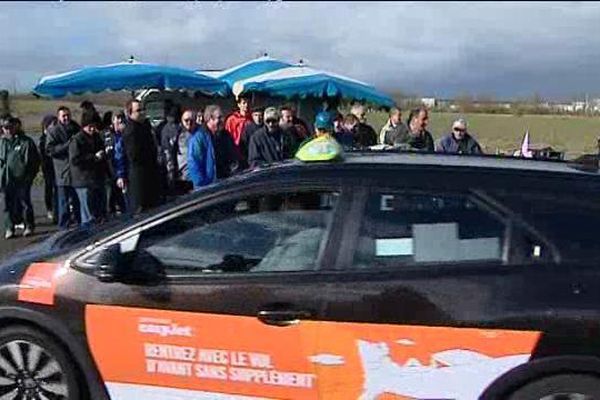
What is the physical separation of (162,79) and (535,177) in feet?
28.3

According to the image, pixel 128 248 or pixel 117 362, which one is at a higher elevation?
pixel 128 248

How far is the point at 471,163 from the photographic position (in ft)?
13.1

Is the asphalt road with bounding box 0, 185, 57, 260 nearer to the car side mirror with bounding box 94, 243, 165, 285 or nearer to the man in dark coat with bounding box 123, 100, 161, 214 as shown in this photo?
the man in dark coat with bounding box 123, 100, 161, 214

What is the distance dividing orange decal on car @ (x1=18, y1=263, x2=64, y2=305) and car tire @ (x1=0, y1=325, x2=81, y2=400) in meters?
0.17

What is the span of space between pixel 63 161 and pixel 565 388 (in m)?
7.47

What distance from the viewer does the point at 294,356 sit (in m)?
3.72

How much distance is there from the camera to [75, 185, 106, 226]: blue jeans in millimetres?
9539

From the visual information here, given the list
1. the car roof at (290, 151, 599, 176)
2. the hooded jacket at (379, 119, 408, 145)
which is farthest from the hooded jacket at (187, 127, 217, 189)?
the car roof at (290, 151, 599, 176)

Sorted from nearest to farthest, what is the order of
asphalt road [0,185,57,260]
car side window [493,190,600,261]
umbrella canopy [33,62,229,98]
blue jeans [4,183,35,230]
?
car side window [493,190,600,261] < asphalt road [0,185,57,260] < blue jeans [4,183,35,230] < umbrella canopy [33,62,229,98]

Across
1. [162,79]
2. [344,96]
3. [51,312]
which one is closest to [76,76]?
[162,79]

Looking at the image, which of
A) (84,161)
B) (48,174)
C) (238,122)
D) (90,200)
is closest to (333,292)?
(84,161)

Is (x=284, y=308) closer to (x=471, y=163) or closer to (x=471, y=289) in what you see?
(x=471, y=289)

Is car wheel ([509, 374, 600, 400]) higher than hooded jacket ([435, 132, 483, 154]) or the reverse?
the reverse

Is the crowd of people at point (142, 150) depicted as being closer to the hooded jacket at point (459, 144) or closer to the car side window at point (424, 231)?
the hooded jacket at point (459, 144)
